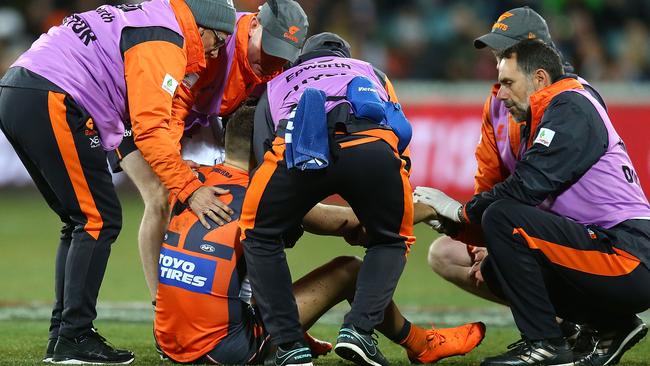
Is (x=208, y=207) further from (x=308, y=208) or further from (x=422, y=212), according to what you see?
(x=422, y=212)

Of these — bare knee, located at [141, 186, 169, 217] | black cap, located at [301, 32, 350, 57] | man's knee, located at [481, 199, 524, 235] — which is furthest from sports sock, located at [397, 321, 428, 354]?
bare knee, located at [141, 186, 169, 217]

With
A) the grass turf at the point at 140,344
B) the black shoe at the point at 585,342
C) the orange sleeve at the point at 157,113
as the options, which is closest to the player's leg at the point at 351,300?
the grass turf at the point at 140,344

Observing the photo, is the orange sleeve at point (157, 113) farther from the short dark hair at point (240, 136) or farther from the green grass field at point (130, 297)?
the green grass field at point (130, 297)

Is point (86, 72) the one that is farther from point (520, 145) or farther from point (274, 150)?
point (520, 145)

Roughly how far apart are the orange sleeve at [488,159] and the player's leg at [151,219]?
6.02ft

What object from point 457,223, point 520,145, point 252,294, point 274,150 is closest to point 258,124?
point 274,150

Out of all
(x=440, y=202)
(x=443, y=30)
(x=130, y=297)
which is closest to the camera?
(x=440, y=202)

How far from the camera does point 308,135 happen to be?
15.1 ft

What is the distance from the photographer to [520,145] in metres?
5.74

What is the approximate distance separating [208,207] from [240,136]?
0.45m

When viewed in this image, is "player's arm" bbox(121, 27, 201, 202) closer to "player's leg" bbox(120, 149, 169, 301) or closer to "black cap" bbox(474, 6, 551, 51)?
"player's leg" bbox(120, 149, 169, 301)

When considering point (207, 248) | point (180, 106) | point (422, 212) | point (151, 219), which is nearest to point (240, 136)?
point (207, 248)

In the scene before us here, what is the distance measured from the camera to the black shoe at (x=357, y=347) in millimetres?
4625

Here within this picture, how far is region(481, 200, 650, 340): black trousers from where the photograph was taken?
16.1ft
